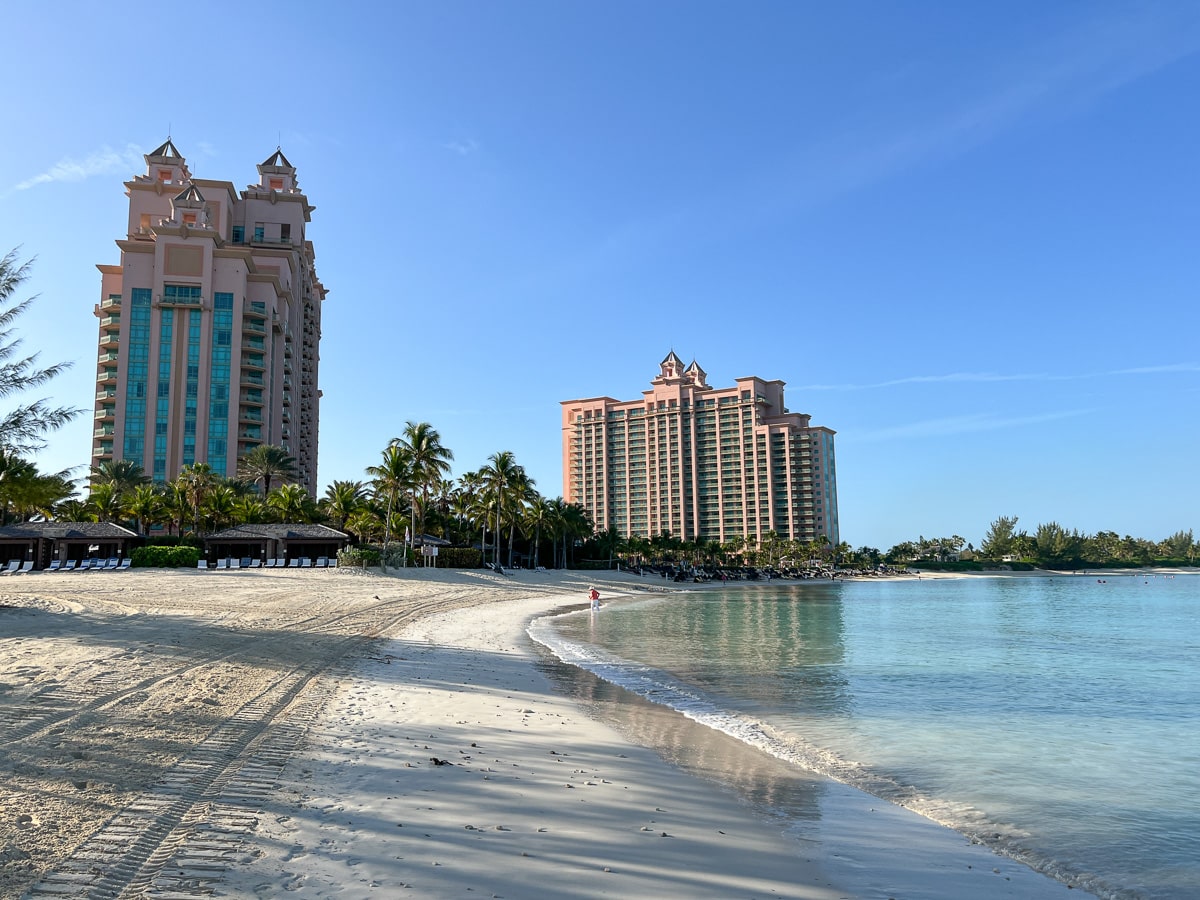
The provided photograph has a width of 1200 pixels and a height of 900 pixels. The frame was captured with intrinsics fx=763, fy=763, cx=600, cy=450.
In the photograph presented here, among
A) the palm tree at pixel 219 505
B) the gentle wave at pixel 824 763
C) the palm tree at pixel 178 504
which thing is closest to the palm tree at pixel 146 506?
the palm tree at pixel 178 504

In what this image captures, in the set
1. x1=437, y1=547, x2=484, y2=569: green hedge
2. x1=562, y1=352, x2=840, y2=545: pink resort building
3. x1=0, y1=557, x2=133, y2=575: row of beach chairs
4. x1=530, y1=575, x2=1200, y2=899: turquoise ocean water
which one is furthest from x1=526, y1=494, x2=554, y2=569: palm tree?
x1=562, y1=352, x2=840, y2=545: pink resort building

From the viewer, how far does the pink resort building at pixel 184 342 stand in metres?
82.1

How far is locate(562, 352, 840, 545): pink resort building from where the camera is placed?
154 meters

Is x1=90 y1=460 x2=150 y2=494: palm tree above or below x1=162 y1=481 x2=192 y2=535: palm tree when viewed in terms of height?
above

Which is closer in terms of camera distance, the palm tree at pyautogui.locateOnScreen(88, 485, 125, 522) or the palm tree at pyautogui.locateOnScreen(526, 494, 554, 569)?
the palm tree at pyautogui.locateOnScreen(88, 485, 125, 522)

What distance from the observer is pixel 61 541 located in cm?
4606

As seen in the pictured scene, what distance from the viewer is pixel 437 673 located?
13516mm

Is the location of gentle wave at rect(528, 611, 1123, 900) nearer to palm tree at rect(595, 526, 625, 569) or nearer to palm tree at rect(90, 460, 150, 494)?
palm tree at rect(90, 460, 150, 494)

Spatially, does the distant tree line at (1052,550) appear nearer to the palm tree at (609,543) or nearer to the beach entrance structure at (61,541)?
the palm tree at (609,543)

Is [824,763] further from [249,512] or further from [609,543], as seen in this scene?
[609,543]

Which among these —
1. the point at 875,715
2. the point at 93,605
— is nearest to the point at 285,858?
the point at 875,715

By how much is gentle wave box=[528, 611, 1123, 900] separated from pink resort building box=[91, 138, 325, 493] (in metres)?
78.4

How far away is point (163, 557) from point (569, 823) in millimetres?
44367

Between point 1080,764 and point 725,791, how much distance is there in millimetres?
5332
